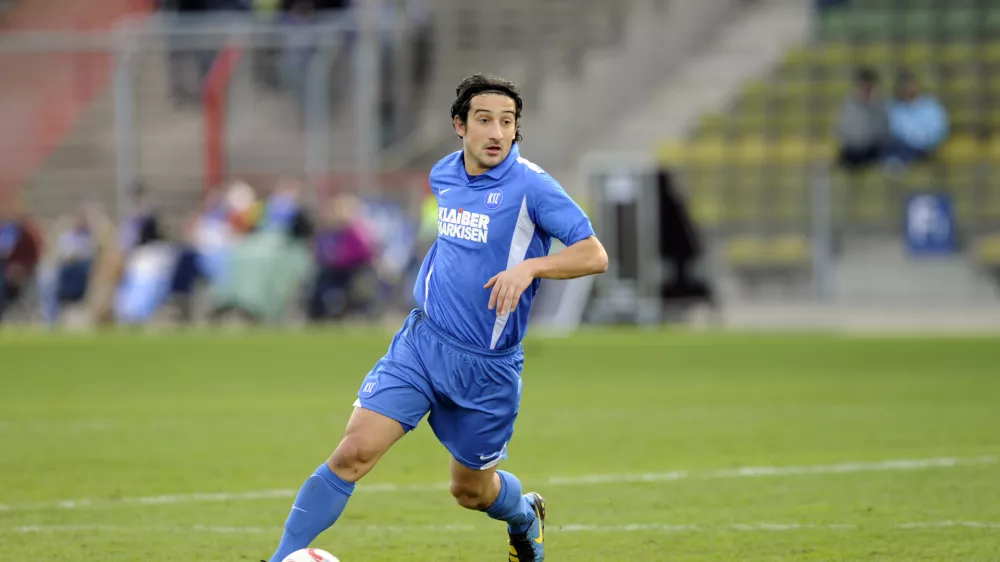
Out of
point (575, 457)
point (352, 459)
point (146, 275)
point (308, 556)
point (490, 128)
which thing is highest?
point (490, 128)

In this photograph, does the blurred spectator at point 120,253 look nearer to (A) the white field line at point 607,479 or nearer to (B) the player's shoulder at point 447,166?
(A) the white field line at point 607,479

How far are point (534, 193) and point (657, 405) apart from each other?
7710 mm

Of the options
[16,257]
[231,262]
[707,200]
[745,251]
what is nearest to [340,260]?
[231,262]

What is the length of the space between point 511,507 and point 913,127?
60.1 feet

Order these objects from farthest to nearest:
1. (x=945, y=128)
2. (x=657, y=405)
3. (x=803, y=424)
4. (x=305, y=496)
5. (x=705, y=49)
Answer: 1. (x=705, y=49)
2. (x=945, y=128)
3. (x=657, y=405)
4. (x=803, y=424)
5. (x=305, y=496)

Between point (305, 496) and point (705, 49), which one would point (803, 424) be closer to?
point (305, 496)

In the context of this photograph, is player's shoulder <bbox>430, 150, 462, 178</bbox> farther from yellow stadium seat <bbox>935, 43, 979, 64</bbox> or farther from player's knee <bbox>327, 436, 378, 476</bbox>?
yellow stadium seat <bbox>935, 43, 979, 64</bbox>

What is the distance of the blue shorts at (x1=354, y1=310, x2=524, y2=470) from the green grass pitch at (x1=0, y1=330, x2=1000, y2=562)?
87cm

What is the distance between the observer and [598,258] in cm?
616

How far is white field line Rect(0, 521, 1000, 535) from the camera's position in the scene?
7.60 meters

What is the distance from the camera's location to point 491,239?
6.33m

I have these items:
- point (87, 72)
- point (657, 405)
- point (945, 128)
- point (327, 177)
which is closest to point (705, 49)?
point (945, 128)

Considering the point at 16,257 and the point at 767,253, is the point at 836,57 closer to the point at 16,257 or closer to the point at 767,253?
the point at 767,253

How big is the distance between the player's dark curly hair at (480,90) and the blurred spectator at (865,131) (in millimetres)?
17528
